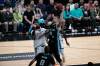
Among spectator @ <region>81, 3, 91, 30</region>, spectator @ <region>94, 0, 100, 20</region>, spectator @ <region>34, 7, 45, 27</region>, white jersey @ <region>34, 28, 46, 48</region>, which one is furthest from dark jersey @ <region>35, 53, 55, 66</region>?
spectator @ <region>94, 0, 100, 20</region>

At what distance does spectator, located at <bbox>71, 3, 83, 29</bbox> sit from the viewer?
675 centimetres

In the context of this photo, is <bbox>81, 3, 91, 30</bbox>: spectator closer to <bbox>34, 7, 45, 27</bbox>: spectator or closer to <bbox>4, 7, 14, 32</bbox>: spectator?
<bbox>34, 7, 45, 27</bbox>: spectator

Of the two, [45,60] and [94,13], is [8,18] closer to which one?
[94,13]

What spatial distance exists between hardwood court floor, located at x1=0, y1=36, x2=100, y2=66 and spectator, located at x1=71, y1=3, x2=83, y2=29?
257 mm

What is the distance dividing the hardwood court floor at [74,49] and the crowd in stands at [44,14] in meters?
0.23

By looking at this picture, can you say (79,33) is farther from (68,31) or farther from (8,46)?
(8,46)

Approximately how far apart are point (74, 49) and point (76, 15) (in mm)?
664

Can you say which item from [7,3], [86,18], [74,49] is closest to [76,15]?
[86,18]

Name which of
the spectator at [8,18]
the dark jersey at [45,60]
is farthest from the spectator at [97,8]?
the dark jersey at [45,60]

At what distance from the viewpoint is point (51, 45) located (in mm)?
5844

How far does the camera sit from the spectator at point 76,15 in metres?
6.75

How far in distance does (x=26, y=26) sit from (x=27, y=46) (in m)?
0.47

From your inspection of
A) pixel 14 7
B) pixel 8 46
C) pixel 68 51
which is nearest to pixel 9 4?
pixel 14 7

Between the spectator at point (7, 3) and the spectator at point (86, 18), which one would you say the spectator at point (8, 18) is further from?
the spectator at point (86, 18)
